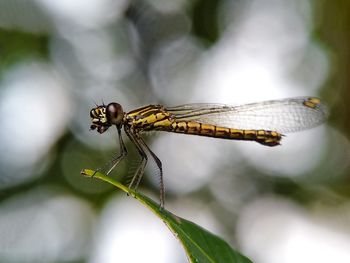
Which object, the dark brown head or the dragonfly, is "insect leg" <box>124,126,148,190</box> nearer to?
the dragonfly

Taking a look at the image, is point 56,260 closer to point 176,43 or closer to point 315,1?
point 176,43

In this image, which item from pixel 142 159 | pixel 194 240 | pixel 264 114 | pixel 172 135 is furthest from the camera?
pixel 172 135

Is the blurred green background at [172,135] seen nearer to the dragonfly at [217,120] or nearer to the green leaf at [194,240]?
the dragonfly at [217,120]

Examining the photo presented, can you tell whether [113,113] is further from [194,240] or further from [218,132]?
[194,240]

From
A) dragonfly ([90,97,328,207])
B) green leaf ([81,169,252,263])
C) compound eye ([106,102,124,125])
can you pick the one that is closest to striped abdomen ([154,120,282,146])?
dragonfly ([90,97,328,207])

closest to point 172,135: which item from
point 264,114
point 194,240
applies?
point 264,114

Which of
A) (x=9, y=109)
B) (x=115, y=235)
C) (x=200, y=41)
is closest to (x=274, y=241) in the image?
(x=115, y=235)
